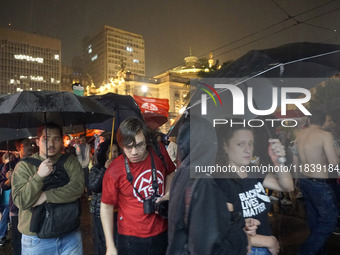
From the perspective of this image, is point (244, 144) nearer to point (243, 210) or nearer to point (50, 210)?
point (243, 210)

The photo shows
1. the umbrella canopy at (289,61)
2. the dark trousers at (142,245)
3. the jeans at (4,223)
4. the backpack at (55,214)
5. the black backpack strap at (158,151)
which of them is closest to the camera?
the umbrella canopy at (289,61)

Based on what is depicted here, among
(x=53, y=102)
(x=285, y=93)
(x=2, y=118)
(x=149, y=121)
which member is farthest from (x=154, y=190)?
(x=149, y=121)

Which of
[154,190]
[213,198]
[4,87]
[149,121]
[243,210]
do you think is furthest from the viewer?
[4,87]

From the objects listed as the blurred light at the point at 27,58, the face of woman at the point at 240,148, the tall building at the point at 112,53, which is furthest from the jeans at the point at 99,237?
the tall building at the point at 112,53

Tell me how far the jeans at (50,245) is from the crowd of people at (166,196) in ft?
0.03

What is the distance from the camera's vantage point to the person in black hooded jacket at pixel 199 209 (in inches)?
58.7

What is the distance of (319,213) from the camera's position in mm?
3738

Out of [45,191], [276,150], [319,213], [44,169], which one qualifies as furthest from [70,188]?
[319,213]

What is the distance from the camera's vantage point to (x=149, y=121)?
8.08 metres

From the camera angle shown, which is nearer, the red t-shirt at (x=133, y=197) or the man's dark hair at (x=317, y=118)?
the red t-shirt at (x=133, y=197)

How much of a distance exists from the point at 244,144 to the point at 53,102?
2004 mm

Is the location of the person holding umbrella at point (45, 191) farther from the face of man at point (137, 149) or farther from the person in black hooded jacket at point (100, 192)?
the face of man at point (137, 149)

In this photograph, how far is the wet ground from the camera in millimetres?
4793

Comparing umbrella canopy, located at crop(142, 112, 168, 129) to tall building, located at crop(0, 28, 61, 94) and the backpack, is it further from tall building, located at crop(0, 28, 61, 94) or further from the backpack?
tall building, located at crop(0, 28, 61, 94)
